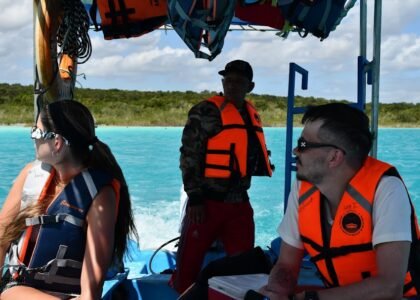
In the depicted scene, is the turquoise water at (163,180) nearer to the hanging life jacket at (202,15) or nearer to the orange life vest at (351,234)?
the hanging life jacket at (202,15)

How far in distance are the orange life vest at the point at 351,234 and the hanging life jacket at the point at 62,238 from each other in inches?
25.4

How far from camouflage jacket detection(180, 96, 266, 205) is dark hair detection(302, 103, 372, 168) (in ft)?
4.28

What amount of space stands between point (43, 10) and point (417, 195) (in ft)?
34.8

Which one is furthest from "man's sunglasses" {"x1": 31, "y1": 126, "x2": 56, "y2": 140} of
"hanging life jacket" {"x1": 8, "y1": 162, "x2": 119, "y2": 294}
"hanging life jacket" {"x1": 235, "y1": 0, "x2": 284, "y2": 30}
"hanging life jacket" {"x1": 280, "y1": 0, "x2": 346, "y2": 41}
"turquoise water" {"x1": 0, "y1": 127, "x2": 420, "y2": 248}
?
"turquoise water" {"x1": 0, "y1": 127, "x2": 420, "y2": 248}

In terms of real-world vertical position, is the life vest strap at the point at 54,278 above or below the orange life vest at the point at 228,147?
below

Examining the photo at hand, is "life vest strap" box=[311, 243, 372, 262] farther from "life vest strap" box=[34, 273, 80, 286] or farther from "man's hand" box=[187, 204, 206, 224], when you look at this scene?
"man's hand" box=[187, 204, 206, 224]

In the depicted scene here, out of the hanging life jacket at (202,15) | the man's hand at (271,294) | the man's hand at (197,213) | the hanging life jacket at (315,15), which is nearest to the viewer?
the man's hand at (271,294)

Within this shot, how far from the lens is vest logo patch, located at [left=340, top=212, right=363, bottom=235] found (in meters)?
1.61

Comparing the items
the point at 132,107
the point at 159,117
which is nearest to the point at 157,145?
the point at 159,117

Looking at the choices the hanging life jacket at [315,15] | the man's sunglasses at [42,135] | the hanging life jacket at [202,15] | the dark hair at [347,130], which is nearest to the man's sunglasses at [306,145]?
the dark hair at [347,130]

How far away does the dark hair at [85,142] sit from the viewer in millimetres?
1865

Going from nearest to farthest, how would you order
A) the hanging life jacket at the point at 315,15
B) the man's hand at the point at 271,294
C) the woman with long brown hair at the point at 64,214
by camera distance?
1. the man's hand at the point at 271,294
2. the woman with long brown hair at the point at 64,214
3. the hanging life jacket at the point at 315,15

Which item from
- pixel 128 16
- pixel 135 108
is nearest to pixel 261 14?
pixel 128 16

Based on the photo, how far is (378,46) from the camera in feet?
9.56
